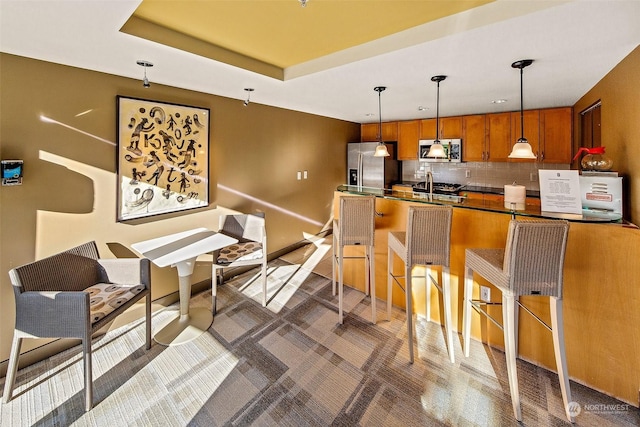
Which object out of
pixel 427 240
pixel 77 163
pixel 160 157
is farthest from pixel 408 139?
pixel 77 163

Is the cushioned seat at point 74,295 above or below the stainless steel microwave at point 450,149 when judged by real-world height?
below

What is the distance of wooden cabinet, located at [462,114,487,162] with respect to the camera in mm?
4586

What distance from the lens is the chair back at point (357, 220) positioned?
2.54 m

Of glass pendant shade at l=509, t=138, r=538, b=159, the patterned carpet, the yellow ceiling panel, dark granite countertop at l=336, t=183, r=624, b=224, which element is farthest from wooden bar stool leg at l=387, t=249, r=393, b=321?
the yellow ceiling panel

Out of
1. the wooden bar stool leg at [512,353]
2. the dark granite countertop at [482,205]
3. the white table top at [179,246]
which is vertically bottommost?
the wooden bar stool leg at [512,353]

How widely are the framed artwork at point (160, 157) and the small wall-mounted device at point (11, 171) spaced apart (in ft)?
2.10

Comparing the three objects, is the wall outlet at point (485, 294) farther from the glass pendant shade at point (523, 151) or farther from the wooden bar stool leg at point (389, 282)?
the glass pendant shade at point (523, 151)

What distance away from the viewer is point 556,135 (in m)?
4.03

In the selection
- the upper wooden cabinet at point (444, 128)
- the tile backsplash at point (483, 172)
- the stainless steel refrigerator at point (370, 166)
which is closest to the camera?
the tile backsplash at point (483, 172)

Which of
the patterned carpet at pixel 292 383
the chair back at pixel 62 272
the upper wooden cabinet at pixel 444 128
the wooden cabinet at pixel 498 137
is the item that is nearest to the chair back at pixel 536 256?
the patterned carpet at pixel 292 383

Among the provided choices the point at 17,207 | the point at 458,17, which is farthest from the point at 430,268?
the point at 17,207

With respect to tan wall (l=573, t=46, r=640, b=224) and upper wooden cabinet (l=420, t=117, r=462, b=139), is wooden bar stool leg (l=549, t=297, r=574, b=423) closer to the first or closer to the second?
tan wall (l=573, t=46, r=640, b=224)

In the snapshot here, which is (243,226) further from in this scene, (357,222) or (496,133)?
(496,133)

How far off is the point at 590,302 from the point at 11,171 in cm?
399
